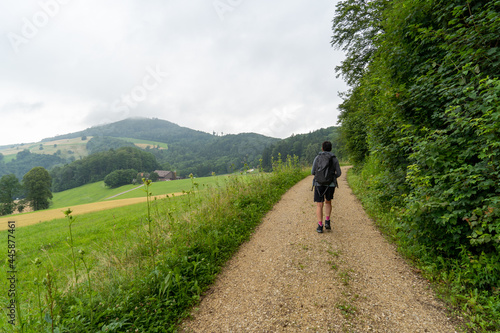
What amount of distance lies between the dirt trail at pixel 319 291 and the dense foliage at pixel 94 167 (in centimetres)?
9918

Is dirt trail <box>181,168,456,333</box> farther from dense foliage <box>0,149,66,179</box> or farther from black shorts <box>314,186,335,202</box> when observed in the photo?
dense foliage <box>0,149,66,179</box>

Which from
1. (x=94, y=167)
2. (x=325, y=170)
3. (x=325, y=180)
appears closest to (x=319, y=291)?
(x=325, y=180)

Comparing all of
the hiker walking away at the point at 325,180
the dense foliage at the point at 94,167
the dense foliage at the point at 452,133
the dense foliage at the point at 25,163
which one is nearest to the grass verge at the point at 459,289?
the dense foliage at the point at 452,133

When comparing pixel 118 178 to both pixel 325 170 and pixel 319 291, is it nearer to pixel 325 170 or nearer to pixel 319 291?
pixel 325 170

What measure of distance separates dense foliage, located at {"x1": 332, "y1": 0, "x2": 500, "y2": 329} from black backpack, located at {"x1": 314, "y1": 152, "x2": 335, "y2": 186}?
1.45 meters

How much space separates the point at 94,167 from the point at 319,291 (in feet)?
345

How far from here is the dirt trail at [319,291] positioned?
2389 mm

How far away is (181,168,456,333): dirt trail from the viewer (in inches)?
94.0

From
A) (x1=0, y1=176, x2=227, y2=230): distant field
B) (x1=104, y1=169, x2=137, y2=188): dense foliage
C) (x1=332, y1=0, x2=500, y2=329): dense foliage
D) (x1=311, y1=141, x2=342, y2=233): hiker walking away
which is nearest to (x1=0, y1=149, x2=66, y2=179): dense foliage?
(x1=104, y1=169, x2=137, y2=188): dense foliage

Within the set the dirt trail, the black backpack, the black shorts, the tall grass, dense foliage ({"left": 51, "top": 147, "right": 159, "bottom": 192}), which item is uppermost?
dense foliage ({"left": 51, "top": 147, "right": 159, "bottom": 192})

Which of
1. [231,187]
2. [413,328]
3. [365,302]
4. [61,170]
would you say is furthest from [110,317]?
[61,170]

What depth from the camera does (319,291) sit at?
292cm

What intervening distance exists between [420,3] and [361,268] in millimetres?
5501

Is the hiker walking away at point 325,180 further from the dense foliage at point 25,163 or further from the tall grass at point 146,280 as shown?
the dense foliage at point 25,163
